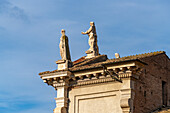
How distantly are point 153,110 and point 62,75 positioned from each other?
5458mm

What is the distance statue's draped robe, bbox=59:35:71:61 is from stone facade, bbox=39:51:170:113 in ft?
2.28

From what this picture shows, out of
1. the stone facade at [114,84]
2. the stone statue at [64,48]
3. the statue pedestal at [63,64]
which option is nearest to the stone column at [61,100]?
the stone facade at [114,84]

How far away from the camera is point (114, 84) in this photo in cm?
3072

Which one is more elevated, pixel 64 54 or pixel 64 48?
pixel 64 48

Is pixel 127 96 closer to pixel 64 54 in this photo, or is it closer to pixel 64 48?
pixel 64 54

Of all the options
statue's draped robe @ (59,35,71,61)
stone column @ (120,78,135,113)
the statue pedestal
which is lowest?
stone column @ (120,78,135,113)

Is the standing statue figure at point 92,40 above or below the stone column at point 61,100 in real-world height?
above

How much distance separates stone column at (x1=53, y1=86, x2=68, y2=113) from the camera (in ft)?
105

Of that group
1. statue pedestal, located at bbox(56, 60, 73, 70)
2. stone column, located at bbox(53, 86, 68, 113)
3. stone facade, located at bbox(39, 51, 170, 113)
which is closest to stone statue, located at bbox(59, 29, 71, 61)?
statue pedestal, located at bbox(56, 60, 73, 70)

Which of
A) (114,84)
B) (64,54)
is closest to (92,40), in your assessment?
(64,54)

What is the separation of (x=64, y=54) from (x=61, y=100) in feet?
9.62

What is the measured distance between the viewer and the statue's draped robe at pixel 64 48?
3353cm

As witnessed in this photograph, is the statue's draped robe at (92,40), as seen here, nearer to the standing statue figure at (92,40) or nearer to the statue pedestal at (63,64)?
the standing statue figure at (92,40)

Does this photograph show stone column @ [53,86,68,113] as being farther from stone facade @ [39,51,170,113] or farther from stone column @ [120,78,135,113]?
stone column @ [120,78,135,113]
